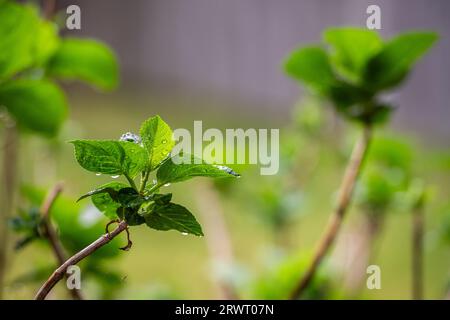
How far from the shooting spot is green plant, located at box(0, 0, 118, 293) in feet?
1.30

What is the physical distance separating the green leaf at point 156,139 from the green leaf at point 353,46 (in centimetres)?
23

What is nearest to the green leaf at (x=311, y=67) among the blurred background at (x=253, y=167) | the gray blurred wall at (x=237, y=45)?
the blurred background at (x=253, y=167)

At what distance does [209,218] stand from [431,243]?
359mm

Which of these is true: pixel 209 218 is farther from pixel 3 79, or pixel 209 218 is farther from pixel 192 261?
pixel 3 79

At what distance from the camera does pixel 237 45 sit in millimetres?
1956

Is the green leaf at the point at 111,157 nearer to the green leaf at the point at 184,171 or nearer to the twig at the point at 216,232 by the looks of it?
the green leaf at the point at 184,171

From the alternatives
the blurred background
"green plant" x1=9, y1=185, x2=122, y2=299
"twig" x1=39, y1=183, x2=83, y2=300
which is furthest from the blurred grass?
"twig" x1=39, y1=183, x2=83, y2=300

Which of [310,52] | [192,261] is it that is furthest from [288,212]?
[192,261]

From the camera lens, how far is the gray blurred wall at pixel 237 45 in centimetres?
184

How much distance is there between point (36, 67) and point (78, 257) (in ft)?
1.04

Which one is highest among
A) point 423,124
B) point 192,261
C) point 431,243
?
point 423,124

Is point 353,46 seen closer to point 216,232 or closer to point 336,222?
point 336,222

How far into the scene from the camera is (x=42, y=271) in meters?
0.45

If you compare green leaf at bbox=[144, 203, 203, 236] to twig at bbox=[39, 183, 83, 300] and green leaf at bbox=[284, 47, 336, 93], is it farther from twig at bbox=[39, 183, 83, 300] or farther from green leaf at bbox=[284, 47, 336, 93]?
green leaf at bbox=[284, 47, 336, 93]
